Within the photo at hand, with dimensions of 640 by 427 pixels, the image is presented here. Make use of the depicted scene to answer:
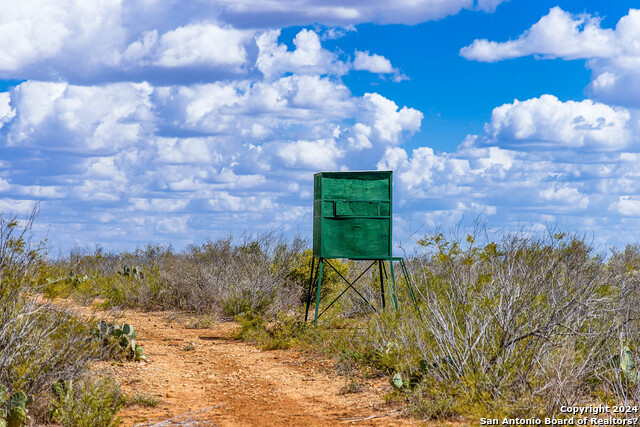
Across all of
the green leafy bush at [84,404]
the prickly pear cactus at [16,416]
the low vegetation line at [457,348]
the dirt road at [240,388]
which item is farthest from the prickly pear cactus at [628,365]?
the prickly pear cactus at [16,416]

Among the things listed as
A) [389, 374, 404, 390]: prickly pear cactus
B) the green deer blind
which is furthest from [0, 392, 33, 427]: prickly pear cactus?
the green deer blind

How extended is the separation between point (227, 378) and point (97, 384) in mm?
3234

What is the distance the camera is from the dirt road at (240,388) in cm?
849

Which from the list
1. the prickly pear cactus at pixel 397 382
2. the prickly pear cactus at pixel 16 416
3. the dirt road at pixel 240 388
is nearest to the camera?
the prickly pear cactus at pixel 16 416

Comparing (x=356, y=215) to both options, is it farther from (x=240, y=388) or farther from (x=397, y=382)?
(x=397, y=382)

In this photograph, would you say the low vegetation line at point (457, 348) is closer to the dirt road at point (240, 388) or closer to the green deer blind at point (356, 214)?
the dirt road at point (240, 388)

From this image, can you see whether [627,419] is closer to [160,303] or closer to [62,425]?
[62,425]

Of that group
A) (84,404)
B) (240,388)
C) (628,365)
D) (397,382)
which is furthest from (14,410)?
(628,365)

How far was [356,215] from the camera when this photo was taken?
1533 centimetres

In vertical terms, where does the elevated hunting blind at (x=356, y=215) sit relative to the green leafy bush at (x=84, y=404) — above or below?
above

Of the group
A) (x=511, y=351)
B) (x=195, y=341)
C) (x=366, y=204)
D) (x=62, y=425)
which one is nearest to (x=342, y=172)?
(x=366, y=204)

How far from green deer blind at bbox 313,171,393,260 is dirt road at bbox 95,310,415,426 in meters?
2.83

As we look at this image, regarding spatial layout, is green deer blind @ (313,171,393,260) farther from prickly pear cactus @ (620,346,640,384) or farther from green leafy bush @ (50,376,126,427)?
green leafy bush @ (50,376,126,427)

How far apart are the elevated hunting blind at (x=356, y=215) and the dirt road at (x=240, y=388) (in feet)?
9.31
